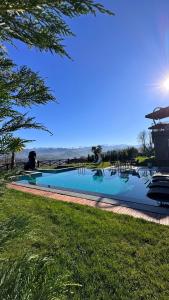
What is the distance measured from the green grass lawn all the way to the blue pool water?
214 inches

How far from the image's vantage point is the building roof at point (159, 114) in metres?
21.7

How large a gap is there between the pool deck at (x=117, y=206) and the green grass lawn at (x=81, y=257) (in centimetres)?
67

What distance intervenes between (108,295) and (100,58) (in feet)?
52.8

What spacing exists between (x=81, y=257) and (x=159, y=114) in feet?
63.4

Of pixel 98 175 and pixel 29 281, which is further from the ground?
pixel 29 281

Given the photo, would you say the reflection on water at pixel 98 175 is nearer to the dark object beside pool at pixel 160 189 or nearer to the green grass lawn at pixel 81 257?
the dark object beside pool at pixel 160 189

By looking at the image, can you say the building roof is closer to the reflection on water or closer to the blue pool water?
the blue pool water

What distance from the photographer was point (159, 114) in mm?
22203

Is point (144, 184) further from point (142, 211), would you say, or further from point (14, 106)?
point (14, 106)

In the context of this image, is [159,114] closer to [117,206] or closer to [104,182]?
[104,182]

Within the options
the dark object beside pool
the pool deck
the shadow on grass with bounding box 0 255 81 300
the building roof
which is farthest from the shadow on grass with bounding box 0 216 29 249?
the building roof

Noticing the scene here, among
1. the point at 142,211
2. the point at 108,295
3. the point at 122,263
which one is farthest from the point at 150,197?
the point at 108,295

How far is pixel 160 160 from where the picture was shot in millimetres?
22297

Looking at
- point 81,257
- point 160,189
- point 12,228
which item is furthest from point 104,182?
point 12,228
